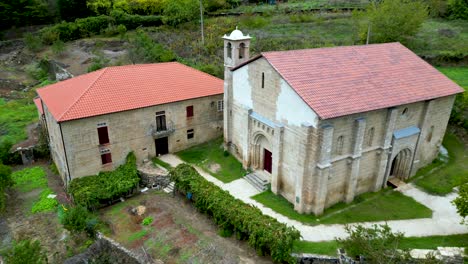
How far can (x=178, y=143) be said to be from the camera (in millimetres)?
31594

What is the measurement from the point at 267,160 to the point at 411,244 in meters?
11.3

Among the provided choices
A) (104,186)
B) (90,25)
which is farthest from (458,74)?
(90,25)

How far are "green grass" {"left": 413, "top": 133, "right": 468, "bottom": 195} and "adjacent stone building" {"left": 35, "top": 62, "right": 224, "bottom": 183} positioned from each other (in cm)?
1814

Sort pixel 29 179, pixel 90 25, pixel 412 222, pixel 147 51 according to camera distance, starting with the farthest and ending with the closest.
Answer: pixel 90 25, pixel 147 51, pixel 29 179, pixel 412 222

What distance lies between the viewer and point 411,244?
2091cm

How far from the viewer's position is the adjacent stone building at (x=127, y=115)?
2619 cm

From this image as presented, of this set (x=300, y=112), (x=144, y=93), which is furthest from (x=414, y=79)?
(x=144, y=93)

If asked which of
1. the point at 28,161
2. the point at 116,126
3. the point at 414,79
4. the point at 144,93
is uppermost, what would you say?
the point at 414,79

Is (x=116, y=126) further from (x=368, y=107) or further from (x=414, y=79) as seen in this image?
(x=414, y=79)

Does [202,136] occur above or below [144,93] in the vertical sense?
below

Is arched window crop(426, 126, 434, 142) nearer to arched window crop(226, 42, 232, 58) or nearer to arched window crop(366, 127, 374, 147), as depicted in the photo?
arched window crop(366, 127, 374, 147)

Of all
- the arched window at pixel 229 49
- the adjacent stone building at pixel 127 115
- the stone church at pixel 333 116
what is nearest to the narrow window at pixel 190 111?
the adjacent stone building at pixel 127 115

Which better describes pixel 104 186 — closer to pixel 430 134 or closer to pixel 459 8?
pixel 430 134

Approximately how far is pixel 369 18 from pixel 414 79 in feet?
77.5
